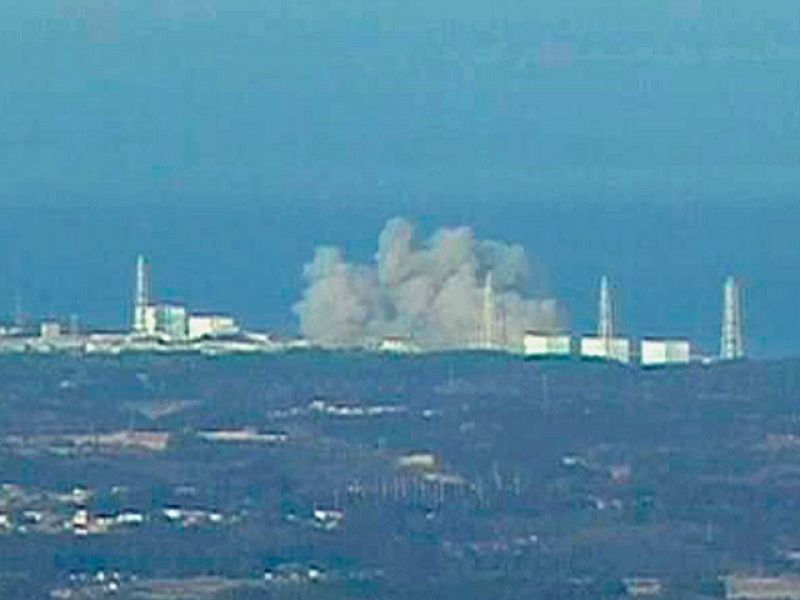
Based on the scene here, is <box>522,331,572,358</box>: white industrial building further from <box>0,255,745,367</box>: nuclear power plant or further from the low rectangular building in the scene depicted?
the low rectangular building

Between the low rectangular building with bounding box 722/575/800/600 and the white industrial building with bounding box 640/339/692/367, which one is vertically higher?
the white industrial building with bounding box 640/339/692/367

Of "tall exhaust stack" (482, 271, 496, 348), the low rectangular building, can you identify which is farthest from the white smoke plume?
the low rectangular building

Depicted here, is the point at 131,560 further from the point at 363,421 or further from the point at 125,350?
the point at 125,350

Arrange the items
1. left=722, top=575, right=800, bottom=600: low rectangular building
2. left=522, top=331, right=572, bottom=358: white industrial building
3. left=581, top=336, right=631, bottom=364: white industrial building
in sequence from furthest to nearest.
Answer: left=581, top=336, right=631, bottom=364: white industrial building < left=522, top=331, right=572, bottom=358: white industrial building < left=722, top=575, right=800, bottom=600: low rectangular building

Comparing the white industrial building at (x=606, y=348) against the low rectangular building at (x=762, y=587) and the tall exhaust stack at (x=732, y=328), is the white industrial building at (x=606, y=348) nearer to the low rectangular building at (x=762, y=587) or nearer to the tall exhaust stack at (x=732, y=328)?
the tall exhaust stack at (x=732, y=328)

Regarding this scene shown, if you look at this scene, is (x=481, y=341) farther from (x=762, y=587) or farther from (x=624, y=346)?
(x=762, y=587)

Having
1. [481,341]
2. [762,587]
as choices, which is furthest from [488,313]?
[762,587]

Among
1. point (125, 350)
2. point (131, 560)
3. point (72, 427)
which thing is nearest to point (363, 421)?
point (72, 427)

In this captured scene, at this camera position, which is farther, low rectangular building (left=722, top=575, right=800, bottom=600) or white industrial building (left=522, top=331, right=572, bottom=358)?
white industrial building (left=522, top=331, right=572, bottom=358)

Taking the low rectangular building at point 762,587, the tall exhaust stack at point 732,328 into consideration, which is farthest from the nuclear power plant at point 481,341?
the low rectangular building at point 762,587
